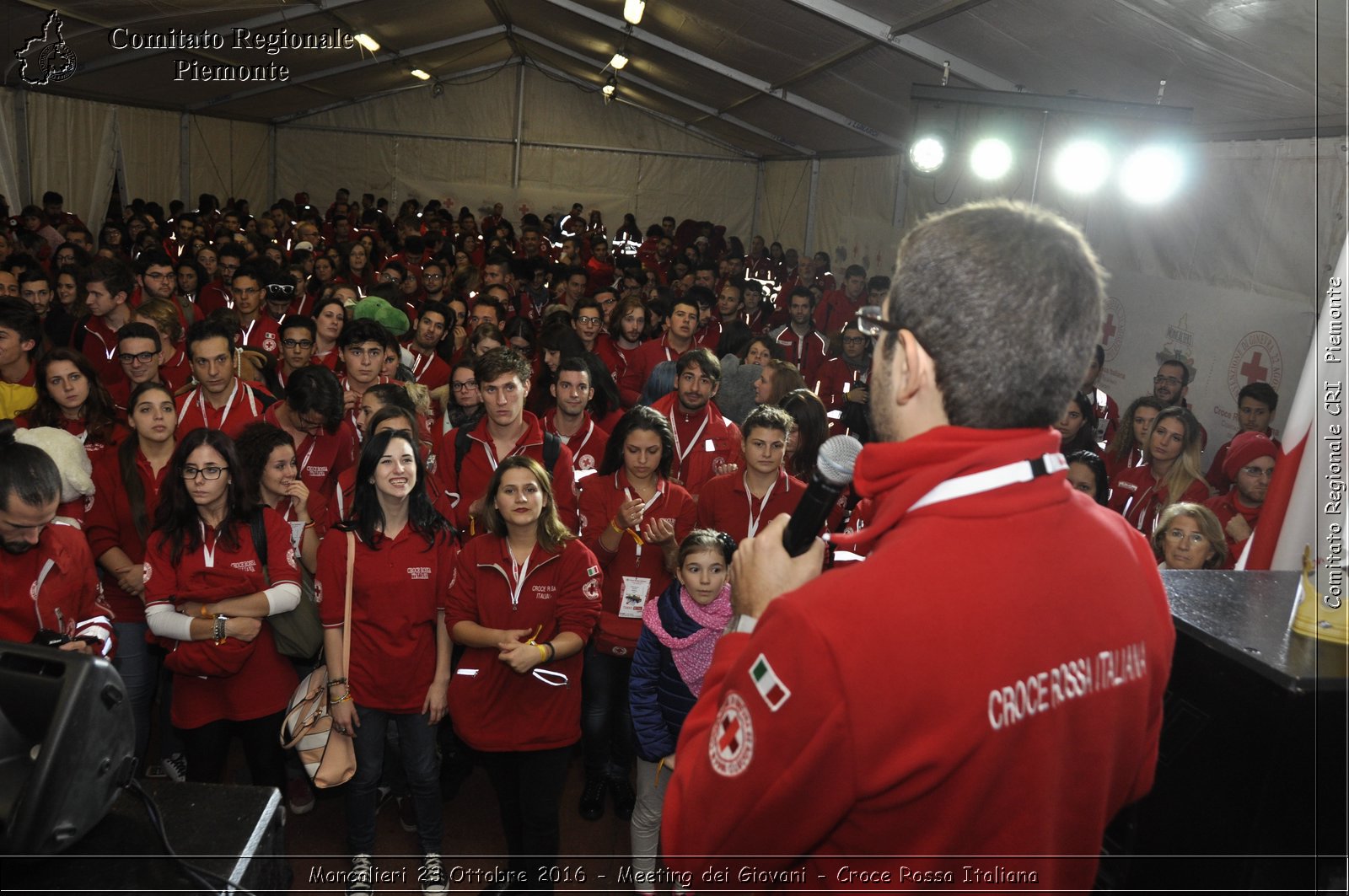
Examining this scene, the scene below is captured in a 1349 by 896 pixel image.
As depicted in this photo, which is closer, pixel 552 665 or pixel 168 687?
pixel 552 665

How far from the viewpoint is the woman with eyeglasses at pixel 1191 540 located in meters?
3.77

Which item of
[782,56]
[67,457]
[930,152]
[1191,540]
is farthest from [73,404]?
[782,56]

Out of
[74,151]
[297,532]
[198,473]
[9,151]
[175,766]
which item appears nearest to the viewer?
[198,473]

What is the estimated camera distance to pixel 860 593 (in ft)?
3.47

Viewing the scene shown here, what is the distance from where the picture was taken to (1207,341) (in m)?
6.44

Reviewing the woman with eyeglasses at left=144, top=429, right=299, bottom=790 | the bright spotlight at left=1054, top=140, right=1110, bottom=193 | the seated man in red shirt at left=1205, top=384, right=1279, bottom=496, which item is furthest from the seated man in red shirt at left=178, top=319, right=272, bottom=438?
the bright spotlight at left=1054, top=140, right=1110, bottom=193

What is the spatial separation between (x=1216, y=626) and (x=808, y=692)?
80cm

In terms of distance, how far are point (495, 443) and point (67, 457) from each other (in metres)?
1.82

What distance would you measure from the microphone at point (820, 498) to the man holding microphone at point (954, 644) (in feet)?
0.30

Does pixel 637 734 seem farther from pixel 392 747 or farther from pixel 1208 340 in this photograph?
pixel 1208 340

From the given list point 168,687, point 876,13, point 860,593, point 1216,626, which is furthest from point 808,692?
point 876,13

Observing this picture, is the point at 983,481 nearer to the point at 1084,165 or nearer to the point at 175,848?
the point at 175,848

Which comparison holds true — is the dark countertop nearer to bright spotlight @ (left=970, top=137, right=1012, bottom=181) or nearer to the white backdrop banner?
the white backdrop banner

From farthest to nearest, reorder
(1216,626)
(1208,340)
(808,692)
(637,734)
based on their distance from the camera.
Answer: (1208,340) < (637,734) < (1216,626) < (808,692)
